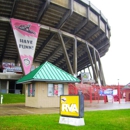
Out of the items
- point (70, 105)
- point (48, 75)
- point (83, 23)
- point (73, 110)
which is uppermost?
point (83, 23)

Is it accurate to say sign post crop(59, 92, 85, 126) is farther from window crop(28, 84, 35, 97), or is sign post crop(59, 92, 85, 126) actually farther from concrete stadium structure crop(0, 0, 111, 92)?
concrete stadium structure crop(0, 0, 111, 92)

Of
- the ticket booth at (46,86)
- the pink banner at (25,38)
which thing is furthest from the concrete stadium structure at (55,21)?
the ticket booth at (46,86)

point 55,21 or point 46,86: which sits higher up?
point 55,21

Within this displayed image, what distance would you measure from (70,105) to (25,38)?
89.0ft

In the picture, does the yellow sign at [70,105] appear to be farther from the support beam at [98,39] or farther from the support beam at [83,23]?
the support beam at [98,39]

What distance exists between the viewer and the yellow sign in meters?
8.49

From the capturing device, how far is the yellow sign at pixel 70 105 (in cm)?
849

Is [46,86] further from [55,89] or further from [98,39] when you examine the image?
[98,39]

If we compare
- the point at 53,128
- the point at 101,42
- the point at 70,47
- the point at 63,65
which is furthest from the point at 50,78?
the point at 63,65

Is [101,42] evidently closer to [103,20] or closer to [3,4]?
[103,20]

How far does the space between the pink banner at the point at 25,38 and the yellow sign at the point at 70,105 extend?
24654 millimetres

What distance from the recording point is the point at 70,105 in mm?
8750

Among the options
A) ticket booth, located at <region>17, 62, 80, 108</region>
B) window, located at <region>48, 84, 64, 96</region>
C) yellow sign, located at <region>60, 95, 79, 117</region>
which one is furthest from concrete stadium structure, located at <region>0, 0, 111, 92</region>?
yellow sign, located at <region>60, 95, 79, 117</region>

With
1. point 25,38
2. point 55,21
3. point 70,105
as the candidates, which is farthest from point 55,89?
point 55,21
